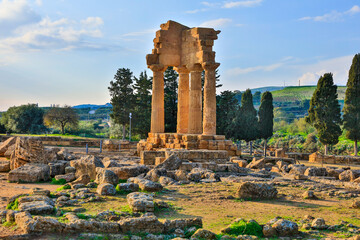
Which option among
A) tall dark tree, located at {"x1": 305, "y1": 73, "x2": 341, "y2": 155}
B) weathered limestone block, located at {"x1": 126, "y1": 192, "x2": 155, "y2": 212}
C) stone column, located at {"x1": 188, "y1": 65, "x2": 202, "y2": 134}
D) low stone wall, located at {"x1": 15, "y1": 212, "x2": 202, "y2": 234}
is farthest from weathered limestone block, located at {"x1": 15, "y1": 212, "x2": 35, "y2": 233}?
tall dark tree, located at {"x1": 305, "y1": 73, "x2": 341, "y2": 155}

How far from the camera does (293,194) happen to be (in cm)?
1017

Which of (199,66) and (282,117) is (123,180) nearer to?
(199,66)

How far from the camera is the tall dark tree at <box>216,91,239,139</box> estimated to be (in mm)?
39375

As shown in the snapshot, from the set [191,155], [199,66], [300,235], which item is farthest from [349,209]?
[199,66]

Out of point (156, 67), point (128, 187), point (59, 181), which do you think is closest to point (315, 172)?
point (128, 187)

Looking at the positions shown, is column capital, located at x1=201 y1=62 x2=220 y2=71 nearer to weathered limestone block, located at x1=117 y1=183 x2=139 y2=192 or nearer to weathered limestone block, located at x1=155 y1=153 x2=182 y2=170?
weathered limestone block, located at x1=155 y1=153 x2=182 y2=170

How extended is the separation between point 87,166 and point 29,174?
7.07ft

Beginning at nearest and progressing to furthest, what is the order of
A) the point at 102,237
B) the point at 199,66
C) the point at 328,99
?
the point at 102,237 < the point at 199,66 < the point at 328,99

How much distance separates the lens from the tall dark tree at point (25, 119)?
64062mm

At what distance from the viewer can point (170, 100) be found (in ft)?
124

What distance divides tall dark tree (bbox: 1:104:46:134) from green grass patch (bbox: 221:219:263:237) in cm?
6322

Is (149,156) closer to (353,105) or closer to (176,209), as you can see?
(176,209)

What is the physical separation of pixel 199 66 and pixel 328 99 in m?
18.5

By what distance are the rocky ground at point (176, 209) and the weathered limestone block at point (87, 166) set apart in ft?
0.12
